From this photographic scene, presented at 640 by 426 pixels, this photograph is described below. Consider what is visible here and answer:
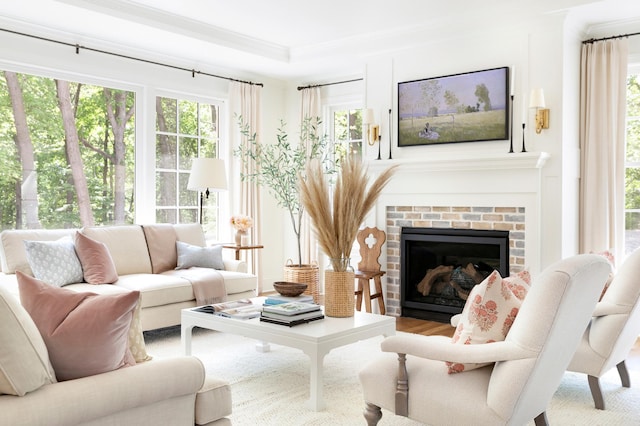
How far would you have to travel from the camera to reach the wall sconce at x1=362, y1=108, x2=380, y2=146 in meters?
5.59

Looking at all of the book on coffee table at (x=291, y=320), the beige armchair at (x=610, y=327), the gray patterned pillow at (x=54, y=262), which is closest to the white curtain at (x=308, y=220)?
the gray patterned pillow at (x=54, y=262)

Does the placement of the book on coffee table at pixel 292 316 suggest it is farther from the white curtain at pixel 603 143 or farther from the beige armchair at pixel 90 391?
the white curtain at pixel 603 143

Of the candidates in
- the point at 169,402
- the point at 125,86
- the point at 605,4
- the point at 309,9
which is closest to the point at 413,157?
the point at 309,9

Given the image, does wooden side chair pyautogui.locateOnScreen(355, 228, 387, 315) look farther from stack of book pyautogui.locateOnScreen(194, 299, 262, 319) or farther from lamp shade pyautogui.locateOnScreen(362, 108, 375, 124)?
stack of book pyautogui.locateOnScreen(194, 299, 262, 319)

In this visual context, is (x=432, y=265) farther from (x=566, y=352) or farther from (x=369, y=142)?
(x=566, y=352)

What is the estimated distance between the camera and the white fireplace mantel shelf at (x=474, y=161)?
4.67 m

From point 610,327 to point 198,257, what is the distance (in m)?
3.34

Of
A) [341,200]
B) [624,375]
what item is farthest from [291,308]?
[624,375]

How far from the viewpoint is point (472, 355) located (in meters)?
2.15

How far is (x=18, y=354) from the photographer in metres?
1.67

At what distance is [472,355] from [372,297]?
10.8 ft

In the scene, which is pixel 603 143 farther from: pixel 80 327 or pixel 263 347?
pixel 80 327

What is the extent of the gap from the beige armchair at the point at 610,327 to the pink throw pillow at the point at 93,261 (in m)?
3.18

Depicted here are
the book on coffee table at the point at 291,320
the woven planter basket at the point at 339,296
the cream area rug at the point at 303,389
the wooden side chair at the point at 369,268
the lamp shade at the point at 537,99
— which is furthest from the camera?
the wooden side chair at the point at 369,268
